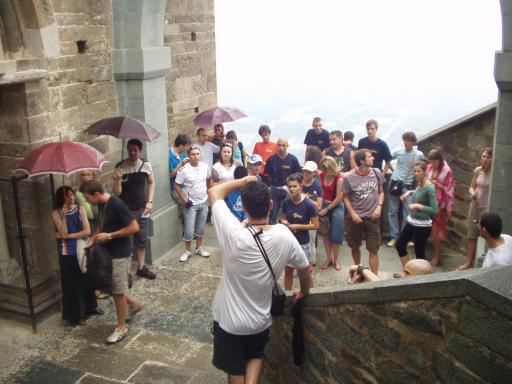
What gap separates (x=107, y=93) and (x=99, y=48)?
56cm

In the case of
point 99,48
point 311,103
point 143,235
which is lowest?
point 311,103

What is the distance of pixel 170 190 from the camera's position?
836cm

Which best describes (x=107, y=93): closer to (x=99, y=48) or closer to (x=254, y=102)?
(x=99, y=48)

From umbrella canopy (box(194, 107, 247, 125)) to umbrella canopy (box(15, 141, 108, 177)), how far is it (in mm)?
3253

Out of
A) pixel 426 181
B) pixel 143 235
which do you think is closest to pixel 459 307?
pixel 426 181

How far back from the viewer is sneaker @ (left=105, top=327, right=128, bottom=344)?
5758 mm

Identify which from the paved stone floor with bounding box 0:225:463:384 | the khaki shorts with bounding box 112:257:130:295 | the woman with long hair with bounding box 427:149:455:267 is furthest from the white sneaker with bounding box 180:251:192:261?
the woman with long hair with bounding box 427:149:455:267

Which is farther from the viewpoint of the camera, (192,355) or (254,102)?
(254,102)

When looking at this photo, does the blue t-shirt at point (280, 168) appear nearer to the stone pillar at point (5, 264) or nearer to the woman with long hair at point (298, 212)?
the woman with long hair at point (298, 212)

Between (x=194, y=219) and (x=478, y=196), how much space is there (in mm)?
3649

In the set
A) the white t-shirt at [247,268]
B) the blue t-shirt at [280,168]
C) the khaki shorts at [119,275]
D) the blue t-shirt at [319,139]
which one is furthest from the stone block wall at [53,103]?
the blue t-shirt at [319,139]

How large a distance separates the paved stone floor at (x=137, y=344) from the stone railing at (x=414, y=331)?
185cm

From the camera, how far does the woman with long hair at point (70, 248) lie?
595 cm

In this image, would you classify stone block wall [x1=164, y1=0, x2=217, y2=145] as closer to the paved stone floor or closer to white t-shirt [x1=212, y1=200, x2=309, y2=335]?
the paved stone floor
